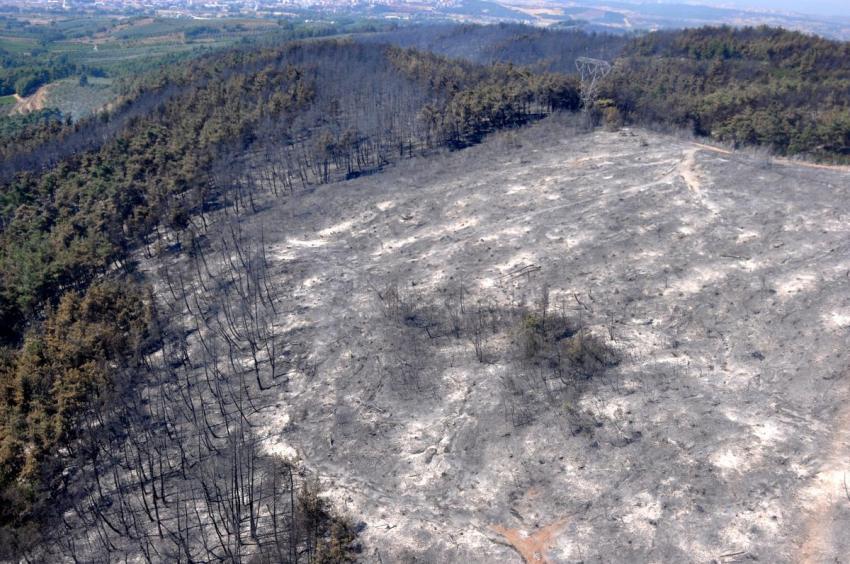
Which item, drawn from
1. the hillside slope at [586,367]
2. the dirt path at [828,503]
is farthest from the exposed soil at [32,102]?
the dirt path at [828,503]

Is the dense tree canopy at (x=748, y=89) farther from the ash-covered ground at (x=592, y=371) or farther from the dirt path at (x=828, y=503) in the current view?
the dirt path at (x=828, y=503)

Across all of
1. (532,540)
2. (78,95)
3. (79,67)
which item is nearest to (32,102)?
(78,95)

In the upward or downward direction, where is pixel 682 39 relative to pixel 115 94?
upward

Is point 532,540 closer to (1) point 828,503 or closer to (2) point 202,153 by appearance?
(1) point 828,503

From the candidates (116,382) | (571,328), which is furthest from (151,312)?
(571,328)

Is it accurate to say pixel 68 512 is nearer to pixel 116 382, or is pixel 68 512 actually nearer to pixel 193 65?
pixel 116 382

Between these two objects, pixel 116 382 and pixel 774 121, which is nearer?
pixel 116 382
